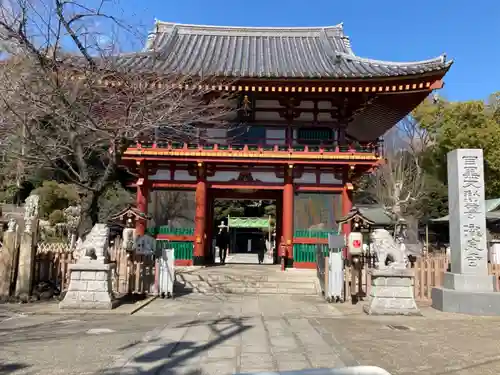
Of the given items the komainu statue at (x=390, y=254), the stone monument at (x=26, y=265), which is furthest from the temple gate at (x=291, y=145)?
the komainu statue at (x=390, y=254)

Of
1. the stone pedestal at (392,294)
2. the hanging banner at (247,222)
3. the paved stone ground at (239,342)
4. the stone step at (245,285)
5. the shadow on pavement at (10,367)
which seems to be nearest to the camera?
the shadow on pavement at (10,367)

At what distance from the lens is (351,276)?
35.1 feet

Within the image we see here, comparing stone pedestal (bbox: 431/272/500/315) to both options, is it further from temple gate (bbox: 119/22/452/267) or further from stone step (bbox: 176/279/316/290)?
temple gate (bbox: 119/22/452/267)

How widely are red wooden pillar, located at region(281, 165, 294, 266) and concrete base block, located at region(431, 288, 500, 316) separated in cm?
696

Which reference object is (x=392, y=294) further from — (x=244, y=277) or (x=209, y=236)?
(x=209, y=236)

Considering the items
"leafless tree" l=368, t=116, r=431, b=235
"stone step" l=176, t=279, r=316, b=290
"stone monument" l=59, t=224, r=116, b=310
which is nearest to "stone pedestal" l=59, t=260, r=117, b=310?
"stone monument" l=59, t=224, r=116, b=310

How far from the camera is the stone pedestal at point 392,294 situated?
847 cm

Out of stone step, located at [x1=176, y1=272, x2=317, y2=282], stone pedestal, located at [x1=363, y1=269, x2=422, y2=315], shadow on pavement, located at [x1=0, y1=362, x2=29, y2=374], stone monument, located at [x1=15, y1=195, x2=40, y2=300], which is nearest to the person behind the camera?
shadow on pavement, located at [x1=0, y1=362, x2=29, y2=374]

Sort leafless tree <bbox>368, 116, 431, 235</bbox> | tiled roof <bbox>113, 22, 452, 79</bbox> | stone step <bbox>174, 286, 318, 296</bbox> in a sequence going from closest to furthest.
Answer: stone step <bbox>174, 286, 318, 296</bbox>
tiled roof <bbox>113, 22, 452, 79</bbox>
leafless tree <bbox>368, 116, 431, 235</bbox>

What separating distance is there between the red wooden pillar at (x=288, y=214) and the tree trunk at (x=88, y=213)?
26.0ft

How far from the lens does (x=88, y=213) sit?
9758 mm

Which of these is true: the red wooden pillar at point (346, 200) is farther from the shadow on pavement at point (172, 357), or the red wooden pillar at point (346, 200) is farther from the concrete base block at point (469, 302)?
the shadow on pavement at point (172, 357)

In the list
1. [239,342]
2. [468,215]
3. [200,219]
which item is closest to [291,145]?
[200,219]

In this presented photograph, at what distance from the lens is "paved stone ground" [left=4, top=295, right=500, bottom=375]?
479cm
